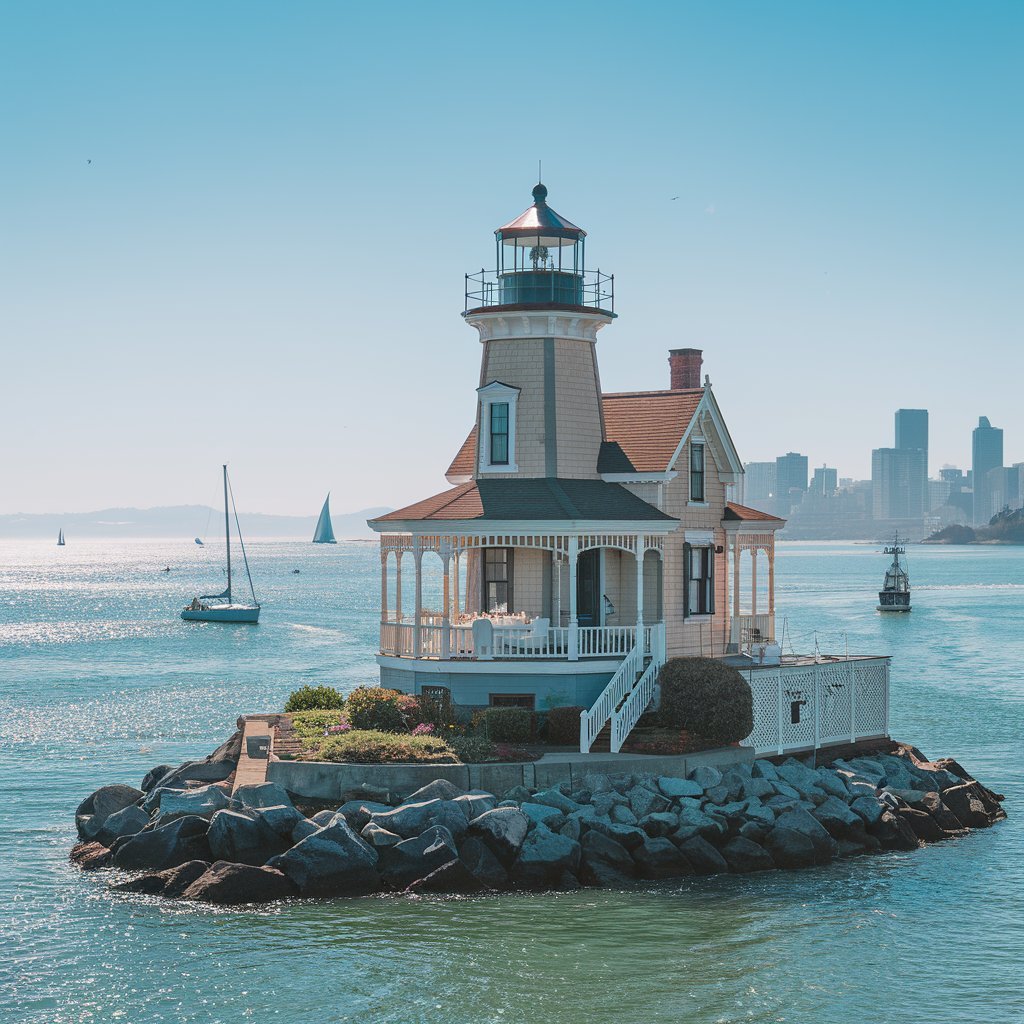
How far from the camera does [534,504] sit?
103ft

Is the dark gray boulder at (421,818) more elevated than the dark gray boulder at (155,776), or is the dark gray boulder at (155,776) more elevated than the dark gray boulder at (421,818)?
the dark gray boulder at (421,818)

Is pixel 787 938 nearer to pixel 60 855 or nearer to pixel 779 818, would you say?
pixel 779 818

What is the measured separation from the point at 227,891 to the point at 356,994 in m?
4.02

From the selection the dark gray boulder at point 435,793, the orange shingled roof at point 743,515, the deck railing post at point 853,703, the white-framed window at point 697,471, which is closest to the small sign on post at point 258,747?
the dark gray boulder at point 435,793

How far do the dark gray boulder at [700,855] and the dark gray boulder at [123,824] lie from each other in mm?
9371

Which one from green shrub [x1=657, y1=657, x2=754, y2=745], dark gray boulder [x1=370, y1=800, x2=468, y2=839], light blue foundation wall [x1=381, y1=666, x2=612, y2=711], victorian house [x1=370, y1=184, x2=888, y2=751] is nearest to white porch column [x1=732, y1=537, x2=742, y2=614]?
victorian house [x1=370, y1=184, x2=888, y2=751]

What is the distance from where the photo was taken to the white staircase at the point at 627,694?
28859mm

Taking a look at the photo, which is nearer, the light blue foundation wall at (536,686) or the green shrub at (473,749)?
the green shrub at (473,749)

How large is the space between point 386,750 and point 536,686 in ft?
14.7

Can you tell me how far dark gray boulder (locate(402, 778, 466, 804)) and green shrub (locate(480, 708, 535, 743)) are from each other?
3.21 metres

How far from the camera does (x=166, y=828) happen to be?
25.5m

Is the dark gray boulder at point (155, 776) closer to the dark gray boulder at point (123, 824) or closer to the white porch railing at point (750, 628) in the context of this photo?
the dark gray boulder at point (123, 824)

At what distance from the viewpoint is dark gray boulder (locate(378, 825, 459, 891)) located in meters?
24.4

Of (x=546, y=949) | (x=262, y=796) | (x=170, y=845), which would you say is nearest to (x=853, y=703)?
(x=546, y=949)
